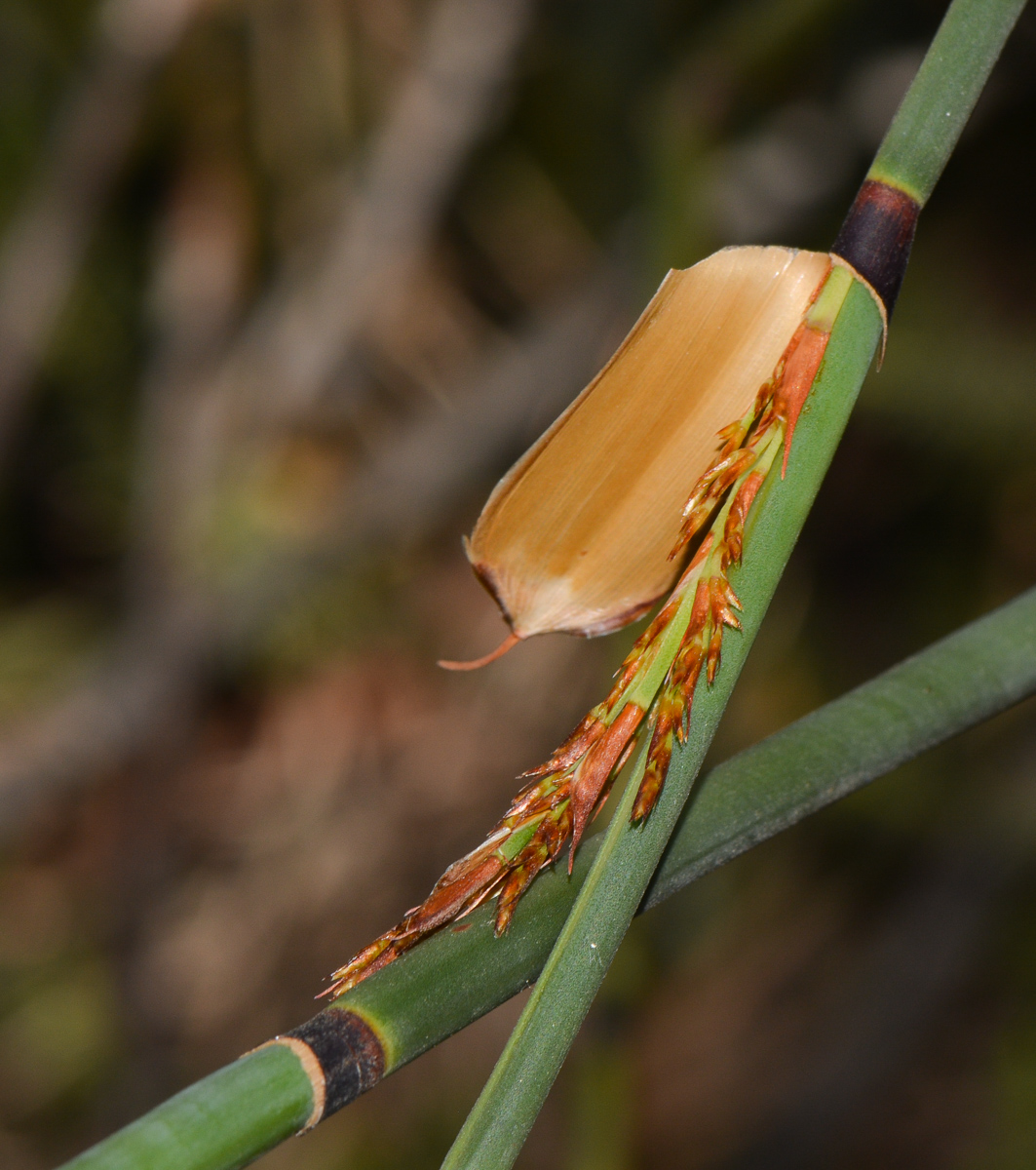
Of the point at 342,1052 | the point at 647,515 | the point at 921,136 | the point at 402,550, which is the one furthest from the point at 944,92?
the point at 402,550

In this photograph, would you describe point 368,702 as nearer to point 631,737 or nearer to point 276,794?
point 276,794

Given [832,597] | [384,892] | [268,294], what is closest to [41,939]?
[384,892]

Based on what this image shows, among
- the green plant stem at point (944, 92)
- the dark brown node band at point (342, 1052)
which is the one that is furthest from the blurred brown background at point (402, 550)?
the dark brown node band at point (342, 1052)

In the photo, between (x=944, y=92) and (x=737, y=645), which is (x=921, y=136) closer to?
(x=944, y=92)

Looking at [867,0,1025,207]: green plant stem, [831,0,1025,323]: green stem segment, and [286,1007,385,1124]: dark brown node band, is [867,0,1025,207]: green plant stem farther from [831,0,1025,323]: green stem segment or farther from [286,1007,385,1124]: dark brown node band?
[286,1007,385,1124]: dark brown node band

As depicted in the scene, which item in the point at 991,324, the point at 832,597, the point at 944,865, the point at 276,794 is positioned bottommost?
the point at 944,865

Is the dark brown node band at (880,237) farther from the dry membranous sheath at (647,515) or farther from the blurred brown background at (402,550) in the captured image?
the blurred brown background at (402,550)

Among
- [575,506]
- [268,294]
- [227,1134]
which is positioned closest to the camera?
[227,1134]
